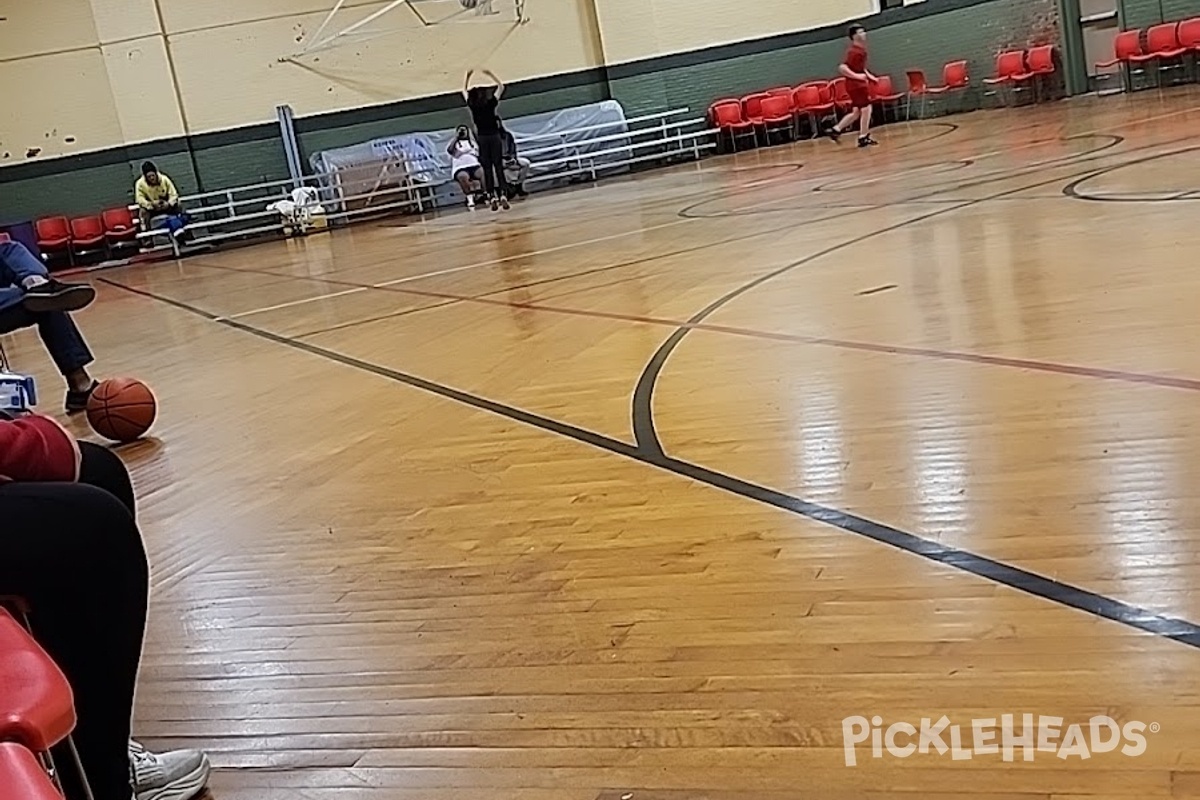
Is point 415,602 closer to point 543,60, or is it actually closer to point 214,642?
point 214,642

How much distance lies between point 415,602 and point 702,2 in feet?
58.3

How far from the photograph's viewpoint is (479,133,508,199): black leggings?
1639 cm

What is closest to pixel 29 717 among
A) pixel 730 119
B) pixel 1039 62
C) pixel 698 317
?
pixel 698 317

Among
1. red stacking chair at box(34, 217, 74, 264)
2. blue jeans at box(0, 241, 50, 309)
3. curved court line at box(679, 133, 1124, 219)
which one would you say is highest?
red stacking chair at box(34, 217, 74, 264)

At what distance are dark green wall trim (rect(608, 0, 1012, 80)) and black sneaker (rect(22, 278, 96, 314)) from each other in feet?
48.0

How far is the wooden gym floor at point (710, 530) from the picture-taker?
7.27 ft

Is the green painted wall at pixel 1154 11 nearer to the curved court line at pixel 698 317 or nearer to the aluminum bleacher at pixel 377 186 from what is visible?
the aluminum bleacher at pixel 377 186

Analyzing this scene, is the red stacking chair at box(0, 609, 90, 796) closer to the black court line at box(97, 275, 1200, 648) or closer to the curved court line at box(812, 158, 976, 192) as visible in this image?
the black court line at box(97, 275, 1200, 648)

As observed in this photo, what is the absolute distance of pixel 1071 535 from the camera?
2.77m

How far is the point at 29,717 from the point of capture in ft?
4.18

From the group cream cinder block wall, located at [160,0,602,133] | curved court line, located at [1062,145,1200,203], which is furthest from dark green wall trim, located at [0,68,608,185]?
curved court line, located at [1062,145,1200,203]

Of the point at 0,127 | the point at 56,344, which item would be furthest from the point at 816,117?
the point at 56,344

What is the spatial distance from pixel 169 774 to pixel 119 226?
57.3ft

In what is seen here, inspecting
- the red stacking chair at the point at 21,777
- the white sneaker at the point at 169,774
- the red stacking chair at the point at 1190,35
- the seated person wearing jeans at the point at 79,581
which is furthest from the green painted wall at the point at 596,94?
the red stacking chair at the point at 21,777
